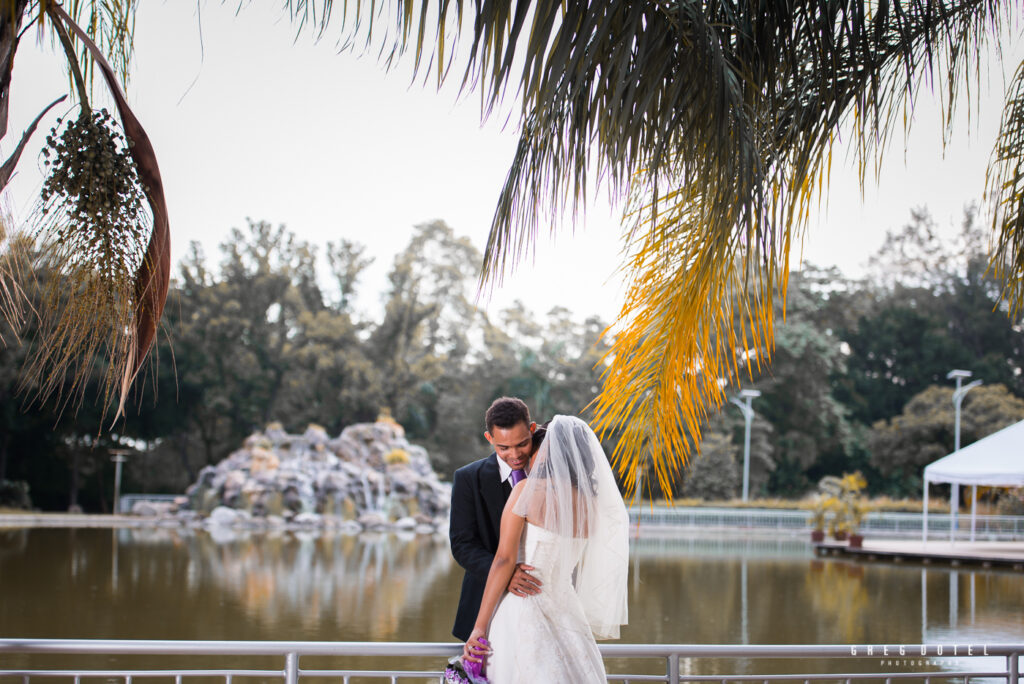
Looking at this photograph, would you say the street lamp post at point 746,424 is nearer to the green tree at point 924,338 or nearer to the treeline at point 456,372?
the treeline at point 456,372

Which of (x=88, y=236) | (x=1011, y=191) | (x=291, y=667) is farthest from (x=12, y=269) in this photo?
(x=1011, y=191)

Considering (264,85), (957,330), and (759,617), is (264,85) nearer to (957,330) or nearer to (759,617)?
(957,330)

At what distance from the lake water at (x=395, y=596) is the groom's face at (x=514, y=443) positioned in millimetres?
5380

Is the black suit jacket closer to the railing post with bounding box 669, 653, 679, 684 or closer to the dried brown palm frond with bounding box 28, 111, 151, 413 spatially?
the railing post with bounding box 669, 653, 679, 684

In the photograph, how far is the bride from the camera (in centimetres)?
264

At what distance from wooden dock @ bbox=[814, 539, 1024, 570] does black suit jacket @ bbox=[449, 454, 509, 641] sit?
60.1ft

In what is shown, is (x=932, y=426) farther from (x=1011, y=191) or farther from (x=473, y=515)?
(x=473, y=515)

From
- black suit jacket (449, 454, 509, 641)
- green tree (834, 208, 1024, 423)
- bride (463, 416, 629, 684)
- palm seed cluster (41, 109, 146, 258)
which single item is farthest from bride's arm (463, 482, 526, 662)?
green tree (834, 208, 1024, 423)

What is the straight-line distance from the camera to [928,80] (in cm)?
351

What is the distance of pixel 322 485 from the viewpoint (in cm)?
3072

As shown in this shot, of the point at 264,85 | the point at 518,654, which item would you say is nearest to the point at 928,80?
the point at 518,654

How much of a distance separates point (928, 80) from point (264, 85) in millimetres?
43014

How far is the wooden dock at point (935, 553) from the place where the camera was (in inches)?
738

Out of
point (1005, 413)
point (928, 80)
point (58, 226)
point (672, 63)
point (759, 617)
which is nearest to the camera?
point (58, 226)
